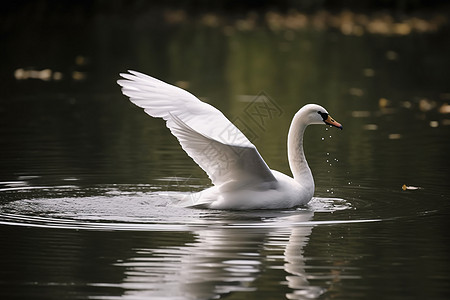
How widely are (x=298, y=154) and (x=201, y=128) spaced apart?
1587 millimetres

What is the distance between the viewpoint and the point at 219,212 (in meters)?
10.2

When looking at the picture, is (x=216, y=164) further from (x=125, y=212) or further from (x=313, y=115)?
(x=313, y=115)

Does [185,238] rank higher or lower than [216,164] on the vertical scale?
lower

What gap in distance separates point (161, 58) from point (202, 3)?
87.8 ft

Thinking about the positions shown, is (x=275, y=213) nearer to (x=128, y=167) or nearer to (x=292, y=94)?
(x=128, y=167)

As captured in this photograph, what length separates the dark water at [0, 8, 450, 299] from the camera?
7512 millimetres

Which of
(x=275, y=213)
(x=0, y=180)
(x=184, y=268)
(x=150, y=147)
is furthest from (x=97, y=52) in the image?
(x=184, y=268)

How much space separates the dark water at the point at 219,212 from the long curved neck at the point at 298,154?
413 millimetres

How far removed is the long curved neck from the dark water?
413 millimetres

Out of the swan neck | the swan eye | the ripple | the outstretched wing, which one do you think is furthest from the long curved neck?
the outstretched wing

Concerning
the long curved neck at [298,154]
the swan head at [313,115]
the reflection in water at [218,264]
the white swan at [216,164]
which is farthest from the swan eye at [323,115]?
the reflection in water at [218,264]

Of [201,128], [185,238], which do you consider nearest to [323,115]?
[201,128]

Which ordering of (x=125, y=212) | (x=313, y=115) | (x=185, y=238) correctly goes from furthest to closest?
(x=313, y=115) → (x=125, y=212) → (x=185, y=238)

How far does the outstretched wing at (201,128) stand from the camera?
9.73 metres
